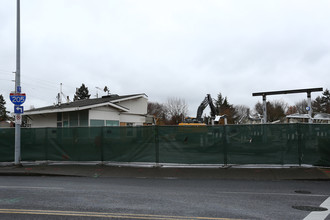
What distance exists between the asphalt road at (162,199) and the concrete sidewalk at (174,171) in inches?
32.8

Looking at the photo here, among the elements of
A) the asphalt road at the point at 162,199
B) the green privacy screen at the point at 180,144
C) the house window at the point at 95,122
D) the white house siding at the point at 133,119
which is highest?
the white house siding at the point at 133,119

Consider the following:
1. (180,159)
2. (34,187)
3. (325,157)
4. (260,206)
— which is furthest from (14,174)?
(325,157)

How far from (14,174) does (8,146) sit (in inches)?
116

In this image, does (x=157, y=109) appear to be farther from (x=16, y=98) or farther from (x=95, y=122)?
(x=16, y=98)

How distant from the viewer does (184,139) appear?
13.0m

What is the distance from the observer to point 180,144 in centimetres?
1305

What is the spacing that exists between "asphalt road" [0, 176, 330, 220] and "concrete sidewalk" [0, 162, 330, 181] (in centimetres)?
83

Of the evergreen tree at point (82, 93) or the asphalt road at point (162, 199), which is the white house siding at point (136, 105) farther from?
the evergreen tree at point (82, 93)

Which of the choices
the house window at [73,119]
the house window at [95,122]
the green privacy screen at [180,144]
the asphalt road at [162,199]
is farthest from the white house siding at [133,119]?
the asphalt road at [162,199]

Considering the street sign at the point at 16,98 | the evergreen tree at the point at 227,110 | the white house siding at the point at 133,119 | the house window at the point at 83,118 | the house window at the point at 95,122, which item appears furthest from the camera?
the evergreen tree at the point at 227,110

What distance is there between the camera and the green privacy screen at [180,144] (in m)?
12.1

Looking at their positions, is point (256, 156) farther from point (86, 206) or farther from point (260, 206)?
point (86, 206)

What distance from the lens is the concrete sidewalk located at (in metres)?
11.0

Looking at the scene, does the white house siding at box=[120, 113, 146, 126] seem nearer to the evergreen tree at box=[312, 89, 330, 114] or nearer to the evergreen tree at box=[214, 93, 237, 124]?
the evergreen tree at box=[214, 93, 237, 124]
